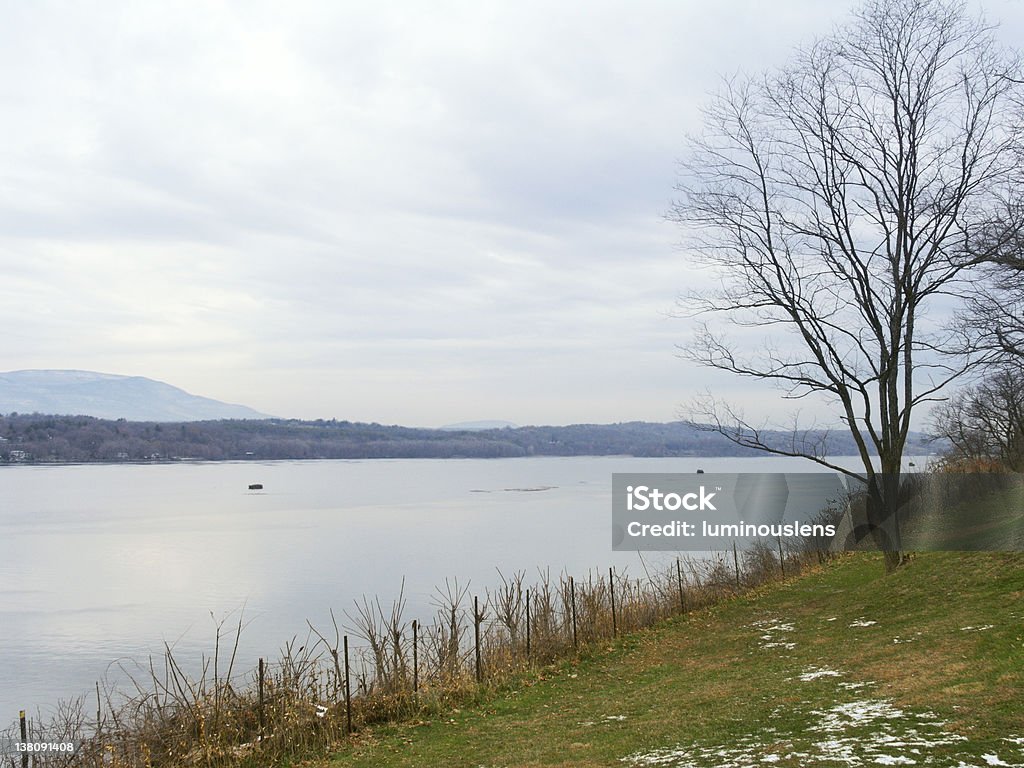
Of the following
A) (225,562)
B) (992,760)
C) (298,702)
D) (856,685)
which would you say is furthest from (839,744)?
(225,562)

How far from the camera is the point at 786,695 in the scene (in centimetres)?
953

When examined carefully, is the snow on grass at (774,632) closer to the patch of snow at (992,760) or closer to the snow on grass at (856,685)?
the snow on grass at (856,685)

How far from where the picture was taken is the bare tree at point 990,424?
2973 centimetres

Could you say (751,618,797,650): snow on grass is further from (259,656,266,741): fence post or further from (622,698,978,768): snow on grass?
(259,656,266,741): fence post

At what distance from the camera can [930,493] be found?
29.0m

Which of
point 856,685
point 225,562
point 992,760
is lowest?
point 225,562

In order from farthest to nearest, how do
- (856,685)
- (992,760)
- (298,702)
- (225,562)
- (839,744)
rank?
(225,562) < (298,702) < (856,685) < (839,744) < (992,760)

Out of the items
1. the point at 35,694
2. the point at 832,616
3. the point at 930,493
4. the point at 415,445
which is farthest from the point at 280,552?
the point at 415,445

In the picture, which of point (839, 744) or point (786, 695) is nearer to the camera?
point (839, 744)

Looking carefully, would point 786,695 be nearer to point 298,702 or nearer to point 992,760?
point 992,760

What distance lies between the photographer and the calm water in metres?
21.7

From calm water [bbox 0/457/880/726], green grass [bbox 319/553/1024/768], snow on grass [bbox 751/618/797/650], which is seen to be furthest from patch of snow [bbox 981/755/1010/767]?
calm water [bbox 0/457/880/726]

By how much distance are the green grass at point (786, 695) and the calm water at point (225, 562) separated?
8455 mm

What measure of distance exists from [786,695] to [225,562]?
101 ft
